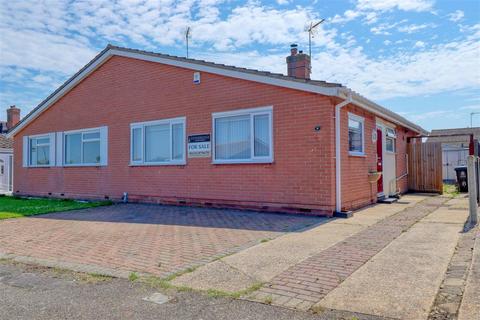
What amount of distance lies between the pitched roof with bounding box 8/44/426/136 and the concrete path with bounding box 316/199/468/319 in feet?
13.6

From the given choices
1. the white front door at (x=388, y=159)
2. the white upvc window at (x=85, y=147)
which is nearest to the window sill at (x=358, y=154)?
the white front door at (x=388, y=159)

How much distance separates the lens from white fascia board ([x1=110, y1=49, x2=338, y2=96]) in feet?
31.3

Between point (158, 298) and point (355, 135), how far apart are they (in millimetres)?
8450

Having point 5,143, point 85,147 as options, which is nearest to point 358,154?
point 85,147

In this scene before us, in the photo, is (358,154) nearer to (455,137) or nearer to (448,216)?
(448,216)

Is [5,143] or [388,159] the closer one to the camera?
[388,159]

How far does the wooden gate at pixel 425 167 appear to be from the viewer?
16.3m

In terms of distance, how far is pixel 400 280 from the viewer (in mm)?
4555

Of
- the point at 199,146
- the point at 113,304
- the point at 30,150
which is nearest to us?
the point at 113,304

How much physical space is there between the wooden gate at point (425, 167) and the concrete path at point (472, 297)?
1223 cm

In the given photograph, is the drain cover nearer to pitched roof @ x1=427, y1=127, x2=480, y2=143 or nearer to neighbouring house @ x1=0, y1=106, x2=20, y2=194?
pitched roof @ x1=427, y1=127, x2=480, y2=143

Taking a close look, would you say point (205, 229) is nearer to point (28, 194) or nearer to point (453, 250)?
point (453, 250)

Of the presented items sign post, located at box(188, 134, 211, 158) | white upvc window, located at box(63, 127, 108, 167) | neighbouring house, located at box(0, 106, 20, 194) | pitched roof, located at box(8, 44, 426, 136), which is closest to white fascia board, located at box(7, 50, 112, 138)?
pitched roof, located at box(8, 44, 426, 136)

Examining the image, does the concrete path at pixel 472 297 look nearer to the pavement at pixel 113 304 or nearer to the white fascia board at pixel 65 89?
the pavement at pixel 113 304
